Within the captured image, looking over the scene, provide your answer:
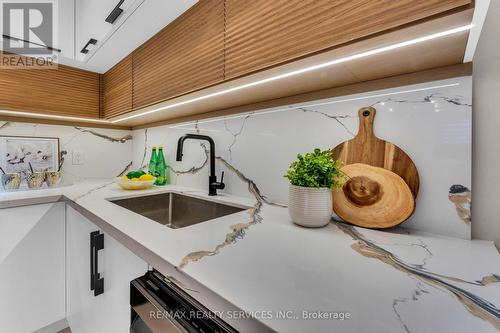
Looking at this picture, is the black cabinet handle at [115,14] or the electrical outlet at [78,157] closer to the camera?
the black cabinet handle at [115,14]

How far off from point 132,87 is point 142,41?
0.29 m

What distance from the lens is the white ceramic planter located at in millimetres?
771

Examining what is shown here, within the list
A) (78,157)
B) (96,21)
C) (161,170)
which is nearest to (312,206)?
(161,170)

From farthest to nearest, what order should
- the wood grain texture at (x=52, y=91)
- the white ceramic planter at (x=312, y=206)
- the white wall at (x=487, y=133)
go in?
the wood grain texture at (x=52, y=91)
the white ceramic planter at (x=312, y=206)
the white wall at (x=487, y=133)

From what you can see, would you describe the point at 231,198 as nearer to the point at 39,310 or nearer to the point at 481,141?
the point at 481,141

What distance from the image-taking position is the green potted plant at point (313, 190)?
77 centimetres

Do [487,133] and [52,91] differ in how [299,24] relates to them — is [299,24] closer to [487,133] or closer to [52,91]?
[487,133]

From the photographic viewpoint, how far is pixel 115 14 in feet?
3.70

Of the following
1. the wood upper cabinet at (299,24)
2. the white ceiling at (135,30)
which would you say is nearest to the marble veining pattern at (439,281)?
the wood upper cabinet at (299,24)

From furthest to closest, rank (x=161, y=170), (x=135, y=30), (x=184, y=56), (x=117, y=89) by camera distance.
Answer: (x=161, y=170), (x=117, y=89), (x=135, y=30), (x=184, y=56)

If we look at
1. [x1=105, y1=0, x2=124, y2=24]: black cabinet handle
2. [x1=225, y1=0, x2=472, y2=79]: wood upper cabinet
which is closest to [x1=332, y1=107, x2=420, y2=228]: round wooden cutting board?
[x1=225, y1=0, x2=472, y2=79]: wood upper cabinet

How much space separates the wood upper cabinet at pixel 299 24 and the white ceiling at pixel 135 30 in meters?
0.35

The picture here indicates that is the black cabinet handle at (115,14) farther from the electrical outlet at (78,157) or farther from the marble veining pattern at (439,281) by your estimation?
the marble veining pattern at (439,281)

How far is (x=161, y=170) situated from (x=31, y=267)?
905 mm
